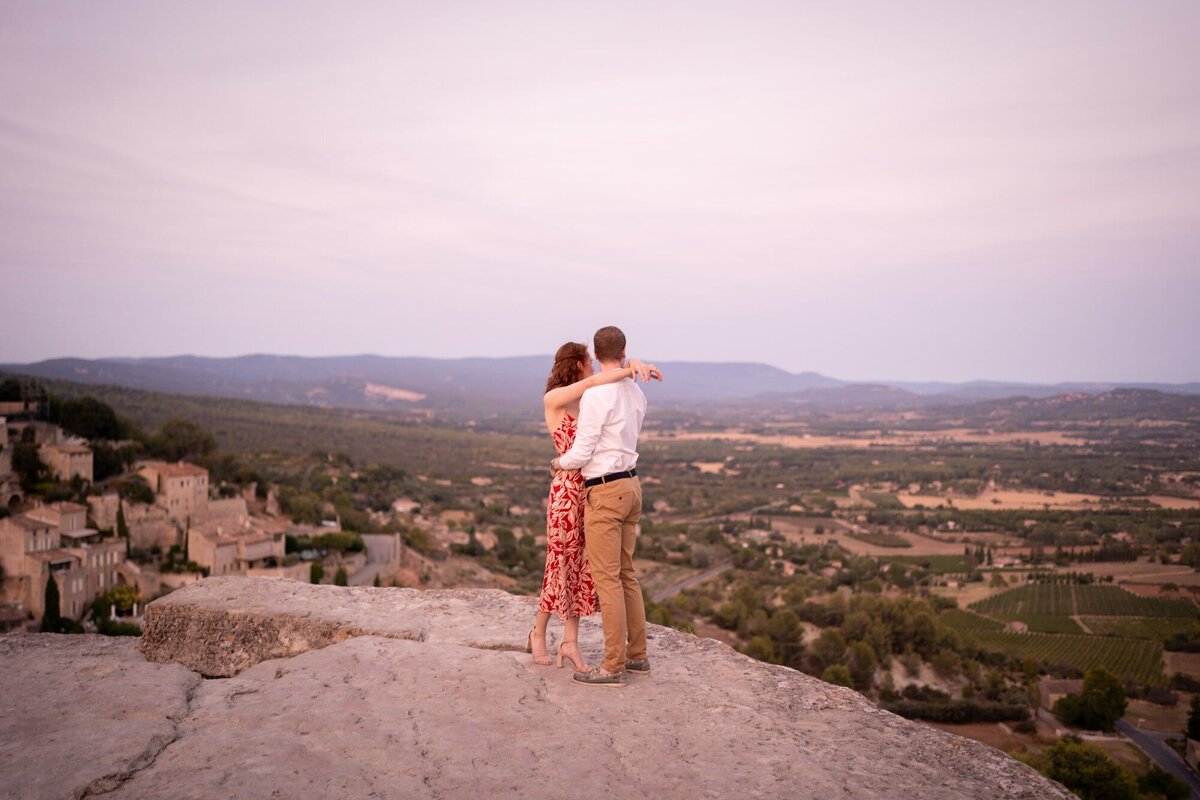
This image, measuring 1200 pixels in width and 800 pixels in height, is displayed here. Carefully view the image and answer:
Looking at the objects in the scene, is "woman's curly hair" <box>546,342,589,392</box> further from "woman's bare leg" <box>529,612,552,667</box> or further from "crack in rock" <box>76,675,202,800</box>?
"crack in rock" <box>76,675,202,800</box>

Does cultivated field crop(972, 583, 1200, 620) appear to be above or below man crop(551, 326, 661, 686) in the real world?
below

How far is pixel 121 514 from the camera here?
31938 mm

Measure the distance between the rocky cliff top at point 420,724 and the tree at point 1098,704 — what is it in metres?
20.3

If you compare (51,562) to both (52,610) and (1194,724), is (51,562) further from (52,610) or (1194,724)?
(1194,724)

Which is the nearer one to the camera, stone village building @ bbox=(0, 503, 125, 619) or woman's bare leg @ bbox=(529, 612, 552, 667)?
woman's bare leg @ bbox=(529, 612, 552, 667)

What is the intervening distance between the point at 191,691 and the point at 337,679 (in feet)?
3.01

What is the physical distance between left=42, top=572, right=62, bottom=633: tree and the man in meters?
26.6

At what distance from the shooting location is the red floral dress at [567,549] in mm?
4680

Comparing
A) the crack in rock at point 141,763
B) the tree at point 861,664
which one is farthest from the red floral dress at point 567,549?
the tree at point 861,664

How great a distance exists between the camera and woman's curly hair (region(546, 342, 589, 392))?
4793 mm

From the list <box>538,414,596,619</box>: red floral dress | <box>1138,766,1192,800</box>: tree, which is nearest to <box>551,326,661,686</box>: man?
<box>538,414,596,619</box>: red floral dress

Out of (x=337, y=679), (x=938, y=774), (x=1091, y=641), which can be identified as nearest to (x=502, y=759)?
(x=337, y=679)

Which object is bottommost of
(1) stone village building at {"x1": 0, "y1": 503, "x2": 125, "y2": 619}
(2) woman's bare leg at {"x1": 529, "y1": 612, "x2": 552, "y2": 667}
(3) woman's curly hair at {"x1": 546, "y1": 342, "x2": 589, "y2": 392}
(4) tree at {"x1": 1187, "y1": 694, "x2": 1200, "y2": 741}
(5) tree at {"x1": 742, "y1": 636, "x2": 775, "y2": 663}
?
(4) tree at {"x1": 1187, "y1": 694, "x2": 1200, "y2": 741}

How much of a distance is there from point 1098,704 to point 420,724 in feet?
74.6
